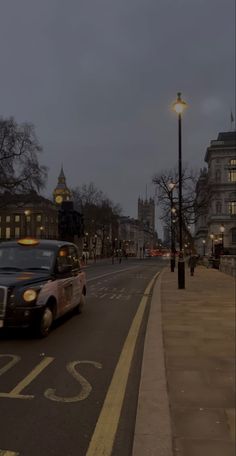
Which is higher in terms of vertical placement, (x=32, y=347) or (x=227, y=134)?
(x=227, y=134)

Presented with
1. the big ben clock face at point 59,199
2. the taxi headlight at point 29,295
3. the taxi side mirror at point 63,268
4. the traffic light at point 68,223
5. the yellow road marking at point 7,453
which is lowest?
the yellow road marking at point 7,453

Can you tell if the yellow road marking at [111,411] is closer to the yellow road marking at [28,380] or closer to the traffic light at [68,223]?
the yellow road marking at [28,380]

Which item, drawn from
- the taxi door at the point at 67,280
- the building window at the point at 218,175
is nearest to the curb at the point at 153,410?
the taxi door at the point at 67,280

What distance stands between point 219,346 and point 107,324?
339 cm

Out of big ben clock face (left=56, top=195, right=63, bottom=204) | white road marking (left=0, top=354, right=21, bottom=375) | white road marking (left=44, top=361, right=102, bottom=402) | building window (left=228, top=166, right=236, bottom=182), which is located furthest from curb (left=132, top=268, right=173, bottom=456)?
big ben clock face (left=56, top=195, right=63, bottom=204)

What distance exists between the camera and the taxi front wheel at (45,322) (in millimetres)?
8575

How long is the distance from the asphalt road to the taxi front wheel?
0.60ft

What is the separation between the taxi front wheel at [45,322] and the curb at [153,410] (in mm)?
1892

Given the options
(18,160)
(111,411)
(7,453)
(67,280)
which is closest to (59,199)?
(18,160)

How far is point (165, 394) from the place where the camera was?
5.45m

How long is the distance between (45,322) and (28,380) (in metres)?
2.75

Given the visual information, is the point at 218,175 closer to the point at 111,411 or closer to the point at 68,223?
the point at 68,223

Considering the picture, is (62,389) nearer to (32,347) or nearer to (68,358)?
(68,358)

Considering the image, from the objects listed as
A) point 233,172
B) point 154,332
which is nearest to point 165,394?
point 154,332
